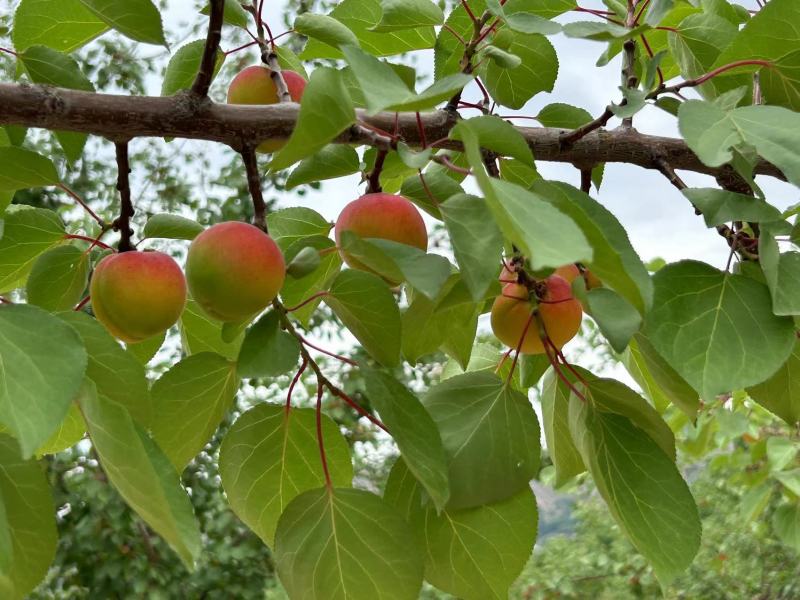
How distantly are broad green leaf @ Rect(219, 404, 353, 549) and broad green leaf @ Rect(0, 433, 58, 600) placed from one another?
0.11 metres

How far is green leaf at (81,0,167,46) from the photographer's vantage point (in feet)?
1.64

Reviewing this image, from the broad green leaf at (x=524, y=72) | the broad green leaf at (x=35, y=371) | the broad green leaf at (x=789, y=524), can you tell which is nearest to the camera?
the broad green leaf at (x=35, y=371)

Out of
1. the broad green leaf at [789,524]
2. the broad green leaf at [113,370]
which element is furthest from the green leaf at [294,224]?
the broad green leaf at [789,524]

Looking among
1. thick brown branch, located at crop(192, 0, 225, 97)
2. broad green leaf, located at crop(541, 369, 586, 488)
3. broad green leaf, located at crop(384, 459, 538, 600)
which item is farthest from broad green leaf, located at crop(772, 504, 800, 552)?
thick brown branch, located at crop(192, 0, 225, 97)

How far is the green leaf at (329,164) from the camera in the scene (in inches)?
22.4

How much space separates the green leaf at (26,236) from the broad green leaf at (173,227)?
0.07 metres

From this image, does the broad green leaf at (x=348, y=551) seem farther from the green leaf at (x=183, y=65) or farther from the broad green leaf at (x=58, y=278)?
the green leaf at (x=183, y=65)

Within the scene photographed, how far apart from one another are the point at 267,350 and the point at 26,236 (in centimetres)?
23

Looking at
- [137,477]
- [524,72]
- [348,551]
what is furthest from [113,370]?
[524,72]

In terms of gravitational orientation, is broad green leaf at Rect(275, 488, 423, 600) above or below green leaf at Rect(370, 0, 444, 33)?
below

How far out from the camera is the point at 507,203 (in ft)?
1.03

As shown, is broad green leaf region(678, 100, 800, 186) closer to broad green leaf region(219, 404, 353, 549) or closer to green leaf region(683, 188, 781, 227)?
green leaf region(683, 188, 781, 227)

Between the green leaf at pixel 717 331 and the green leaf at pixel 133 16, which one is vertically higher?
the green leaf at pixel 133 16

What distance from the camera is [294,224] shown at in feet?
2.07
